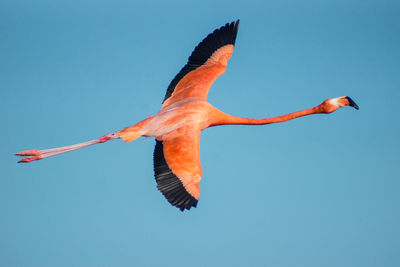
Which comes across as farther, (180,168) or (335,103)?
(335,103)

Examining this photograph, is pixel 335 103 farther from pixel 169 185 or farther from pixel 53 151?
pixel 53 151

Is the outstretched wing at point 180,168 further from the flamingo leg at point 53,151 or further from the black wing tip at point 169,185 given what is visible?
the flamingo leg at point 53,151

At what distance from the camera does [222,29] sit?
57.7 feet

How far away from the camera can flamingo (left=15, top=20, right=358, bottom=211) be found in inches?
568

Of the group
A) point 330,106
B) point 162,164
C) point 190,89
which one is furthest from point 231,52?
point 162,164

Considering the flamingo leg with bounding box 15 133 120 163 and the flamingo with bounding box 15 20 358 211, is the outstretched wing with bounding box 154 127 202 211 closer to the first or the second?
the flamingo with bounding box 15 20 358 211

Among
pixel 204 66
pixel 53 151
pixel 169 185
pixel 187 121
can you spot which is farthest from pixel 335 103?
pixel 53 151

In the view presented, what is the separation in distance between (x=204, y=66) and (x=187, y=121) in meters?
2.64

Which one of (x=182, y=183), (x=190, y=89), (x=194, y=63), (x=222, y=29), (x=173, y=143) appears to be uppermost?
(x=222, y=29)

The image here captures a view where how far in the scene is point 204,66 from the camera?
674 inches

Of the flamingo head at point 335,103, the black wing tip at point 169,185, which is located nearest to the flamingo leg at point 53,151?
the black wing tip at point 169,185

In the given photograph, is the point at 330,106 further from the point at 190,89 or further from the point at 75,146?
the point at 75,146

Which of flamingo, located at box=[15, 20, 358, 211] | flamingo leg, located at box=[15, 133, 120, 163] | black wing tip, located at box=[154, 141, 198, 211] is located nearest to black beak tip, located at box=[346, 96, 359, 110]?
flamingo, located at box=[15, 20, 358, 211]

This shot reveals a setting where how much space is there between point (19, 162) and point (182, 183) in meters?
5.53
